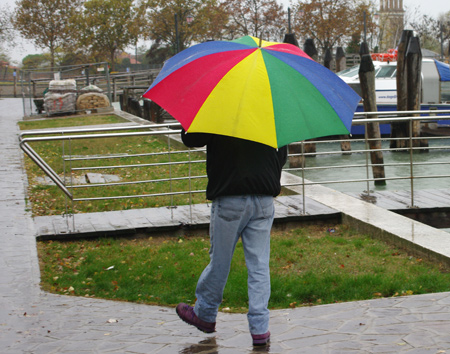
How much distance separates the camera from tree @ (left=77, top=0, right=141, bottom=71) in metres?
67.2

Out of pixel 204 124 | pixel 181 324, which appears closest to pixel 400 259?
pixel 181 324

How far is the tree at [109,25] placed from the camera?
67188 mm

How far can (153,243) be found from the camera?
8008 millimetres

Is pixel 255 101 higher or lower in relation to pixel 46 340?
higher

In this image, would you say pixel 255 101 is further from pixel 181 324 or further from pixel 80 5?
pixel 80 5

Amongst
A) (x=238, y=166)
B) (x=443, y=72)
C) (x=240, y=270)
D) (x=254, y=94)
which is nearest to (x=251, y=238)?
(x=238, y=166)

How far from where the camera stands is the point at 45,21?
2534 inches

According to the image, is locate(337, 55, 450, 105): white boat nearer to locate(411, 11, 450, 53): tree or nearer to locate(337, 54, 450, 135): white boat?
locate(337, 54, 450, 135): white boat

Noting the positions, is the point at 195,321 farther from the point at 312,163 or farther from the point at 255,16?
the point at 255,16

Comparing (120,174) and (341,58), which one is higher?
(341,58)

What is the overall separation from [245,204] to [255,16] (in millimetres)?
54576

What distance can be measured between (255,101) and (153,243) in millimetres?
4419

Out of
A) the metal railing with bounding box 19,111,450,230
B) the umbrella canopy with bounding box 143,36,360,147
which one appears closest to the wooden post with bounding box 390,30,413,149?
the metal railing with bounding box 19,111,450,230

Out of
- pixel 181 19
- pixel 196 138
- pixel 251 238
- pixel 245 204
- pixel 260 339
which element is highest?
→ pixel 181 19
